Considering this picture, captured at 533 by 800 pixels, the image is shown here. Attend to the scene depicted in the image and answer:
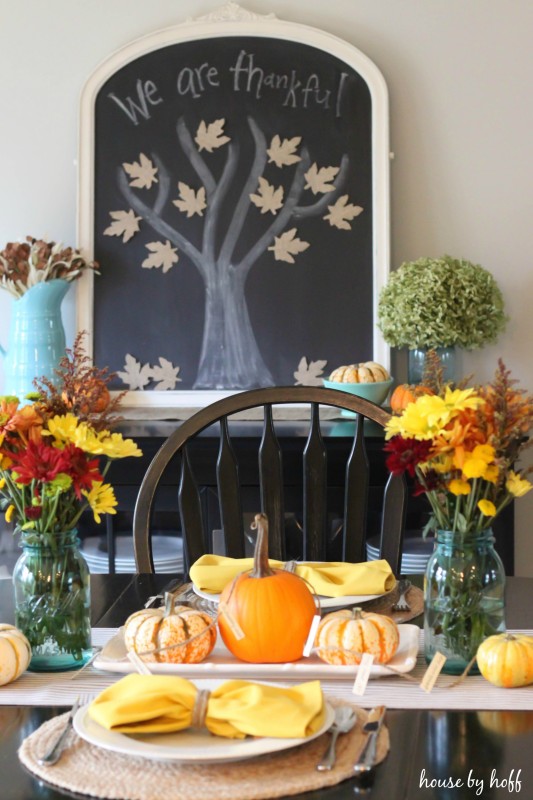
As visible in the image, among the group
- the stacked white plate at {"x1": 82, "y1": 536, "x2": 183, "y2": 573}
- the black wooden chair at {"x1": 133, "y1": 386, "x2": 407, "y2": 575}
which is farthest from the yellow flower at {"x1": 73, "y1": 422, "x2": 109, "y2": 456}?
the stacked white plate at {"x1": 82, "y1": 536, "x2": 183, "y2": 573}

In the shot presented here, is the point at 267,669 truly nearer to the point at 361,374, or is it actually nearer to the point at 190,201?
the point at 361,374

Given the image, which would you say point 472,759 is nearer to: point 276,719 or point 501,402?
point 276,719

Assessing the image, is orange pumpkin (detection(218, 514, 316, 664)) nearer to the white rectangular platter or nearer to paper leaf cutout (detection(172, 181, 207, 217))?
the white rectangular platter

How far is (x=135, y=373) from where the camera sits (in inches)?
104

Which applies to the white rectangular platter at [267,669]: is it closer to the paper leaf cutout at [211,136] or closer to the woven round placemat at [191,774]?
the woven round placemat at [191,774]

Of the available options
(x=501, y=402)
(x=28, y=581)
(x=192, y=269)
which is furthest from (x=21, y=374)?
(x=501, y=402)

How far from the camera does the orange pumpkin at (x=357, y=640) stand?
3.32ft

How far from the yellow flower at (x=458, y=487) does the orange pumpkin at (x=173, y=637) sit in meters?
0.29

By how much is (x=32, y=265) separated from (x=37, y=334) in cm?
18

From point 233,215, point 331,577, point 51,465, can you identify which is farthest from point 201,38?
point 51,465

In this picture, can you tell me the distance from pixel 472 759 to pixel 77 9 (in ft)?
7.80

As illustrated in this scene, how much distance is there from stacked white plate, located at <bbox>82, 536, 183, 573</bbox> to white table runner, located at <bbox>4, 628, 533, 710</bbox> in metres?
1.20

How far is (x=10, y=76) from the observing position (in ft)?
8.79

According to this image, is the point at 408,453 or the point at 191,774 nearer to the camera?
the point at 191,774
